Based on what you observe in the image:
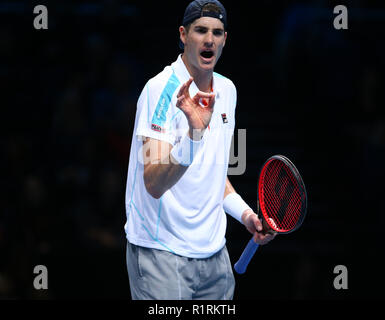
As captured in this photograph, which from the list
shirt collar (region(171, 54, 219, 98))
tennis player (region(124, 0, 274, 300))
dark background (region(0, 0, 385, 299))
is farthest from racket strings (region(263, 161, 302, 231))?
dark background (region(0, 0, 385, 299))

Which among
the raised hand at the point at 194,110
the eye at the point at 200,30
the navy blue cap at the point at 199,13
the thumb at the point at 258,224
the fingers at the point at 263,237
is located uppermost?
the navy blue cap at the point at 199,13

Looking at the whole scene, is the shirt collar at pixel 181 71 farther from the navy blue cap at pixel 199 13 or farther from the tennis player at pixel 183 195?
the navy blue cap at pixel 199 13

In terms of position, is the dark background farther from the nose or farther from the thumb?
the nose

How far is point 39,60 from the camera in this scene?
5.59 metres

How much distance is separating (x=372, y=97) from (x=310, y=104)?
62 centimetres

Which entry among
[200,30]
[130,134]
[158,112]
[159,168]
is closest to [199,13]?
[200,30]

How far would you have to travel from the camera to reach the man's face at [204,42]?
2.74 metres

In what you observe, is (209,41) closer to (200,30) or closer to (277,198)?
(200,30)

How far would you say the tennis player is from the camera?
8.81 ft

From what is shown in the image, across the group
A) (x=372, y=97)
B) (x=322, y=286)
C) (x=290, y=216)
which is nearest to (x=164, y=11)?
(x=372, y=97)

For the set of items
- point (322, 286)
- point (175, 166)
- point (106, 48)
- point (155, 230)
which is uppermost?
point (106, 48)

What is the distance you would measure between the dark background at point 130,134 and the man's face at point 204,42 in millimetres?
2264

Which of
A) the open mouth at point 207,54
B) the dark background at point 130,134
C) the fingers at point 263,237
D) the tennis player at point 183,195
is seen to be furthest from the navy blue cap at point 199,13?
the dark background at point 130,134
